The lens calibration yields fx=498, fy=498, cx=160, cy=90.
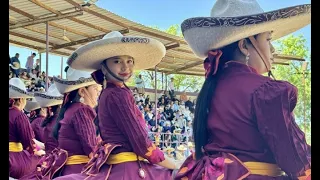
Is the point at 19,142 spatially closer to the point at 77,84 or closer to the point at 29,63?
the point at 77,84

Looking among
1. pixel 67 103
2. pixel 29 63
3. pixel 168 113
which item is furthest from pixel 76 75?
pixel 168 113

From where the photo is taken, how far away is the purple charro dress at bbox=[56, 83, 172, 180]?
2711 millimetres

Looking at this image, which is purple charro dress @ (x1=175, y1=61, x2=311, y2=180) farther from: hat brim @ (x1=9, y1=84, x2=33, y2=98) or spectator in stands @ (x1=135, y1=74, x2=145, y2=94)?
spectator in stands @ (x1=135, y1=74, x2=145, y2=94)

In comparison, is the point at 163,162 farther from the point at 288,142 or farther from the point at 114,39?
the point at 288,142

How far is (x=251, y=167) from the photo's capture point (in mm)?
1677

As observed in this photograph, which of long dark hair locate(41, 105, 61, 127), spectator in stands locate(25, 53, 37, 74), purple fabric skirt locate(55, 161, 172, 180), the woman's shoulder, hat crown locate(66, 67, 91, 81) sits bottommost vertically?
purple fabric skirt locate(55, 161, 172, 180)

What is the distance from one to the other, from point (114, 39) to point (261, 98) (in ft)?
4.87

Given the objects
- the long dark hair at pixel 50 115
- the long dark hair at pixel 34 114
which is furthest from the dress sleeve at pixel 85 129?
the long dark hair at pixel 34 114

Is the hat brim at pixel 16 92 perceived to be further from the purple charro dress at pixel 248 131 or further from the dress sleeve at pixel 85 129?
the purple charro dress at pixel 248 131

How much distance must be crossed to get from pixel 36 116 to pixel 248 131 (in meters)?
4.71

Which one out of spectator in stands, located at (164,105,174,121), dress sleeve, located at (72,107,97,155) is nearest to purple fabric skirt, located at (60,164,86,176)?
dress sleeve, located at (72,107,97,155)

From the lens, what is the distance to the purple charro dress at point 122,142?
2.71 meters
